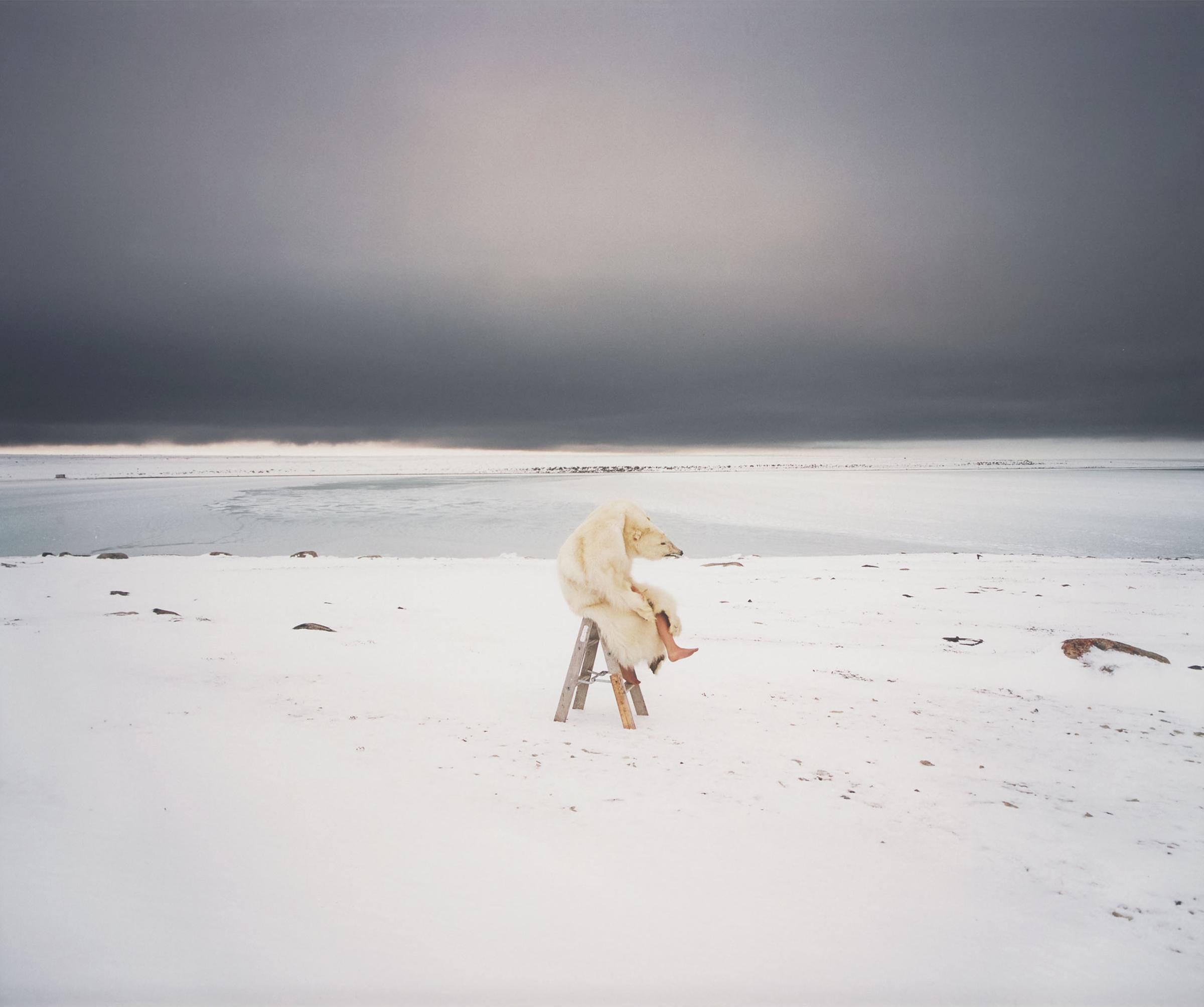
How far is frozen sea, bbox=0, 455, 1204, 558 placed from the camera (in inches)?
599

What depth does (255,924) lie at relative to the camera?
2.28m

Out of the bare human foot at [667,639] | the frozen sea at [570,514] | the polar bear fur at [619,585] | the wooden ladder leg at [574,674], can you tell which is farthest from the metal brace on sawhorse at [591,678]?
the frozen sea at [570,514]

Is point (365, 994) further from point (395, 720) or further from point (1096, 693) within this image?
point (1096, 693)

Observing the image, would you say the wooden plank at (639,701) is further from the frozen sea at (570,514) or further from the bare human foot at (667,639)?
the frozen sea at (570,514)

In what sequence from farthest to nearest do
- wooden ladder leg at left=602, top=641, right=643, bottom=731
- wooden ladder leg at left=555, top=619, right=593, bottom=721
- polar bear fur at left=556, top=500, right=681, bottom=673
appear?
wooden ladder leg at left=555, top=619, right=593, bottom=721, wooden ladder leg at left=602, top=641, right=643, bottom=731, polar bear fur at left=556, top=500, right=681, bottom=673

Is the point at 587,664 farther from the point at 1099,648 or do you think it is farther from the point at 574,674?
the point at 1099,648

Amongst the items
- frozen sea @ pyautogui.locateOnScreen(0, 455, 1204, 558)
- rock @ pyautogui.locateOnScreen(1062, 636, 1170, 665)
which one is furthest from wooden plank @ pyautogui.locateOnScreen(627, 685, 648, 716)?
frozen sea @ pyautogui.locateOnScreen(0, 455, 1204, 558)

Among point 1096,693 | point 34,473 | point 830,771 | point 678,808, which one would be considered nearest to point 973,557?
point 1096,693

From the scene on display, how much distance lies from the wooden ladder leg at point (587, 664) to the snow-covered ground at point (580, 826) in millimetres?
147

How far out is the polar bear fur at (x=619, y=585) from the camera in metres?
4.12

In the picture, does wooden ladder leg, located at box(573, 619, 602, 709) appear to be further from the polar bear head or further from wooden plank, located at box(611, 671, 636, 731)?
the polar bear head

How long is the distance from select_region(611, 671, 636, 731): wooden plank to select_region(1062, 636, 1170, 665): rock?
4328mm

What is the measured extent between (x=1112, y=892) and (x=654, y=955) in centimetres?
199

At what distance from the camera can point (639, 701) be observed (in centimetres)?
455
